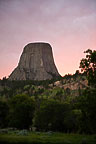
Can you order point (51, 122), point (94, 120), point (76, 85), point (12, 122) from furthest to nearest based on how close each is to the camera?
point (76, 85)
point (51, 122)
point (12, 122)
point (94, 120)

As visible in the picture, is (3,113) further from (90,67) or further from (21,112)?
(90,67)

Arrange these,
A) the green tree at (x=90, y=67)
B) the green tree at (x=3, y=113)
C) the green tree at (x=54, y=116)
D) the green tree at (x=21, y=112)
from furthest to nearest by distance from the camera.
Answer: the green tree at (x=54, y=116) → the green tree at (x=3, y=113) → the green tree at (x=21, y=112) → the green tree at (x=90, y=67)

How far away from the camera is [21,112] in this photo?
58062 mm

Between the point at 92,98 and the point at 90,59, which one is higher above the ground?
the point at 90,59

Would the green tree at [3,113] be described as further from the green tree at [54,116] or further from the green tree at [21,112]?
the green tree at [54,116]

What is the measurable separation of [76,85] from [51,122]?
117805 mm

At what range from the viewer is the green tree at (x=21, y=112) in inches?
2253

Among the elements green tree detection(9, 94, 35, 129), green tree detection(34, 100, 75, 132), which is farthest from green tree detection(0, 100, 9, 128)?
green tree detection(34, 100, 75, 132)

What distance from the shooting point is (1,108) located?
58.1m

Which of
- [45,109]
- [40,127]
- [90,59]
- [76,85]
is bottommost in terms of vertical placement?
[40,127]

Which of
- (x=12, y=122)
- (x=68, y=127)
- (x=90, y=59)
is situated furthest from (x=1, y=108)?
(x=90, y=59)

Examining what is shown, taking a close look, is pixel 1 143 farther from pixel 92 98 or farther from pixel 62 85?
pixel 62 85

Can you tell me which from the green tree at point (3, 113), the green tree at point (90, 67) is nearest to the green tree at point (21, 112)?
the green tree at point (3, 113)

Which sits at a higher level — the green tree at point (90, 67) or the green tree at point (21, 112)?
the green tree at point (90, 67)
